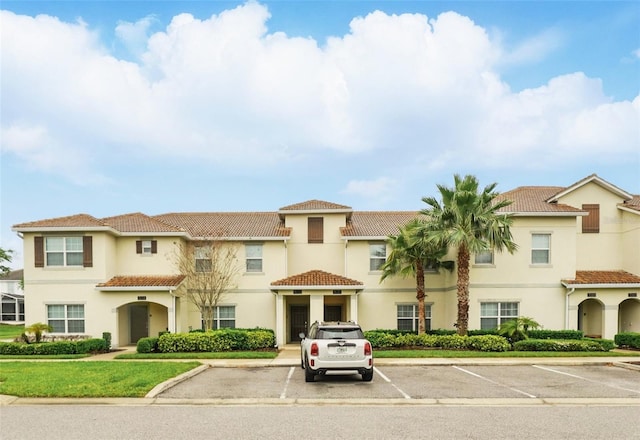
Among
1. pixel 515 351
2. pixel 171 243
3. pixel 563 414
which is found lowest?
pixel 515 351

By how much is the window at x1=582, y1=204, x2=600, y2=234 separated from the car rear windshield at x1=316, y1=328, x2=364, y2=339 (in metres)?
18.0

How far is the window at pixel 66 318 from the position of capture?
78.1ft

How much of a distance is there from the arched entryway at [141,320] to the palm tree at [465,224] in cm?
1487

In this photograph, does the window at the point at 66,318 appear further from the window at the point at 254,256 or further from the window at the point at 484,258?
the window at the point at 484,258

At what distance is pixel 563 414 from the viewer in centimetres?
984

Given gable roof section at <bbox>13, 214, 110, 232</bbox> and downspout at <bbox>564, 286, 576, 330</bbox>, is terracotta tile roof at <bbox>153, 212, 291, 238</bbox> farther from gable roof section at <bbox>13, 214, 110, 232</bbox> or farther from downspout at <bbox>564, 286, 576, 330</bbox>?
downspout at <bbox>564, 286, 576, 330</bbox>

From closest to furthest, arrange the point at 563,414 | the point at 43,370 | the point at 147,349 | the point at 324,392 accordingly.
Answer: the point at 563,414 < the point at 324,392 < the point at 43,370 < the point at 147,349

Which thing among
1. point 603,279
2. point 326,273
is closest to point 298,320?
point 326,273

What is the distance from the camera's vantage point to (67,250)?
23.9 metres

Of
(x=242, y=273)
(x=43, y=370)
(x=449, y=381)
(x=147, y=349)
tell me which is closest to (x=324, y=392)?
(x=449, y=381)

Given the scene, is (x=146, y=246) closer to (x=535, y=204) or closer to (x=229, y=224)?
(x=229, y=224)

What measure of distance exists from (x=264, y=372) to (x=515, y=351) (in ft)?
36.4

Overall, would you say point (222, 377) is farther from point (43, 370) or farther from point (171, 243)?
point (171, 243)

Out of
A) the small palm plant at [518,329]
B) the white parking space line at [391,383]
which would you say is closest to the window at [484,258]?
the small palm plant at [518,329]
